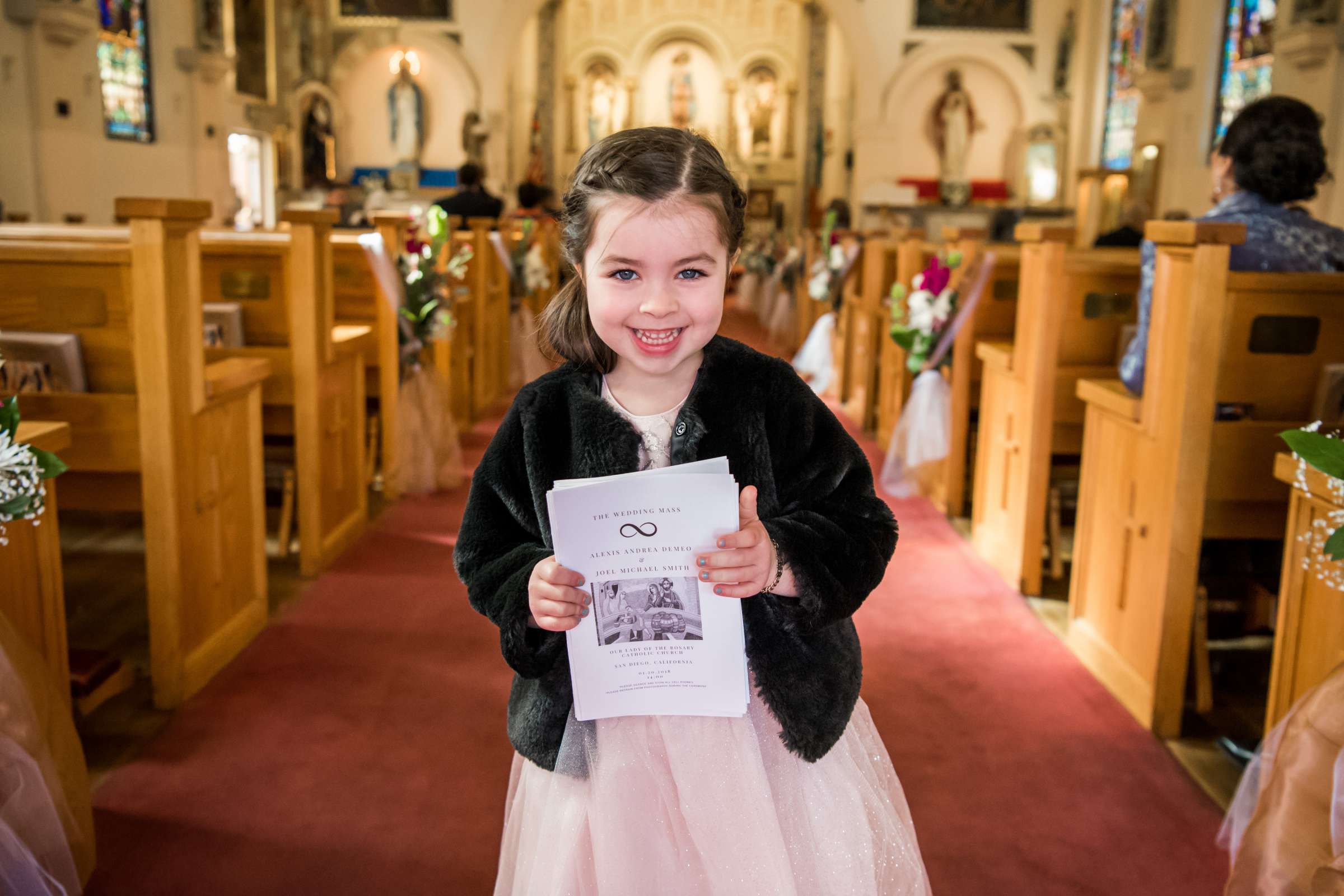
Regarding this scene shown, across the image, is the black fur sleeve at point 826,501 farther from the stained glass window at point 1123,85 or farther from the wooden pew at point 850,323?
the stained glass window at point 1123,85

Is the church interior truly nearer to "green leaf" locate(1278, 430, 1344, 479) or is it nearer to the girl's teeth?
"green leaf" locate(1278, 430, 1344, 479)

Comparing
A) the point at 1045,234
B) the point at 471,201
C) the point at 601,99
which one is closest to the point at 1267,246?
the point at 1045,234

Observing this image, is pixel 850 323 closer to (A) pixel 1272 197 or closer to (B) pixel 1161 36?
(A) pixel 1272 197

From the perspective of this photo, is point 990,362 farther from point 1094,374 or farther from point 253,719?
point 253,719

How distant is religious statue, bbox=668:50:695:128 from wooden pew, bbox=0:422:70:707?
20.4 meters

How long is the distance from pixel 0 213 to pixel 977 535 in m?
7.63

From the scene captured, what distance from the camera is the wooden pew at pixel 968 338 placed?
4660 mm

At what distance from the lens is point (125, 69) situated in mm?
11078

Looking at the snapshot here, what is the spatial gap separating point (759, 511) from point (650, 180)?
0.38 m

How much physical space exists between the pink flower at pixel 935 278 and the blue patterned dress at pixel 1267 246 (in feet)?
5.09

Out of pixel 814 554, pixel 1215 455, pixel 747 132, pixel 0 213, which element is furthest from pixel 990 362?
pixel 747 132

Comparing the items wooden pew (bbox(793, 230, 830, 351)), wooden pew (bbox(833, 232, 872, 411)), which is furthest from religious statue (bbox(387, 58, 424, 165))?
wooden pew (bbox(833, 232, 872, 411))

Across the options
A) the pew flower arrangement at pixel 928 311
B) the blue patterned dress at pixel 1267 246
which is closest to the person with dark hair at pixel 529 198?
the pew flower arrangement at pixel 928 311

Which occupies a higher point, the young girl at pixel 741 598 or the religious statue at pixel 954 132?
the religious statue at pixel 954 132
